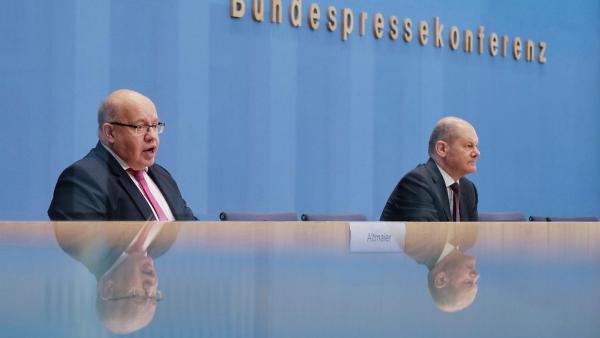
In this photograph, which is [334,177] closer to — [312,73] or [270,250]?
[312,73]

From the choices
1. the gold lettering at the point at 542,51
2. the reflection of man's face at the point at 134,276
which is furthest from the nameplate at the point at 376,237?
the gold lettering at the point at 542,51

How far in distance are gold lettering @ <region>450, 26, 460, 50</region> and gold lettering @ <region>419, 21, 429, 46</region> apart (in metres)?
0.26

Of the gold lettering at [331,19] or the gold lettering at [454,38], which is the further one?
the gold lettering at [454,38]

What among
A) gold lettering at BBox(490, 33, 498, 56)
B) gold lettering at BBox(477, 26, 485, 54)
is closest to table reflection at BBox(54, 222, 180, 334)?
gold lettering at BBox(477, 26, 485, 54)

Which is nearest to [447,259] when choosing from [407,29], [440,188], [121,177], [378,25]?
[121,177]

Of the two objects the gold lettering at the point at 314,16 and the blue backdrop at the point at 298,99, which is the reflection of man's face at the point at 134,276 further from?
the gold lettering at the point at 314,16

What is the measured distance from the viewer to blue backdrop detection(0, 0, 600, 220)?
16.2ft

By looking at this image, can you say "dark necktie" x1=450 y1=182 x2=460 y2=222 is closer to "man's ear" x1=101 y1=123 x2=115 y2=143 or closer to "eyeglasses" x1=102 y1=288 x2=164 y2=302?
"man's ear" x1=101 y1=123 x2=115 y2=143

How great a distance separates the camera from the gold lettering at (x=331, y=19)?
6176 mm

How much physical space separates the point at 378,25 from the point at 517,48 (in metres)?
1.56

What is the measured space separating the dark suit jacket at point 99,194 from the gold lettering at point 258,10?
278 cm

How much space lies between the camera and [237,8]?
5.65 m

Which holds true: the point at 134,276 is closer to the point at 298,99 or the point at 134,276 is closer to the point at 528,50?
the point at 298,99

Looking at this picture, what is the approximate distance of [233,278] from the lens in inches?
46.0
